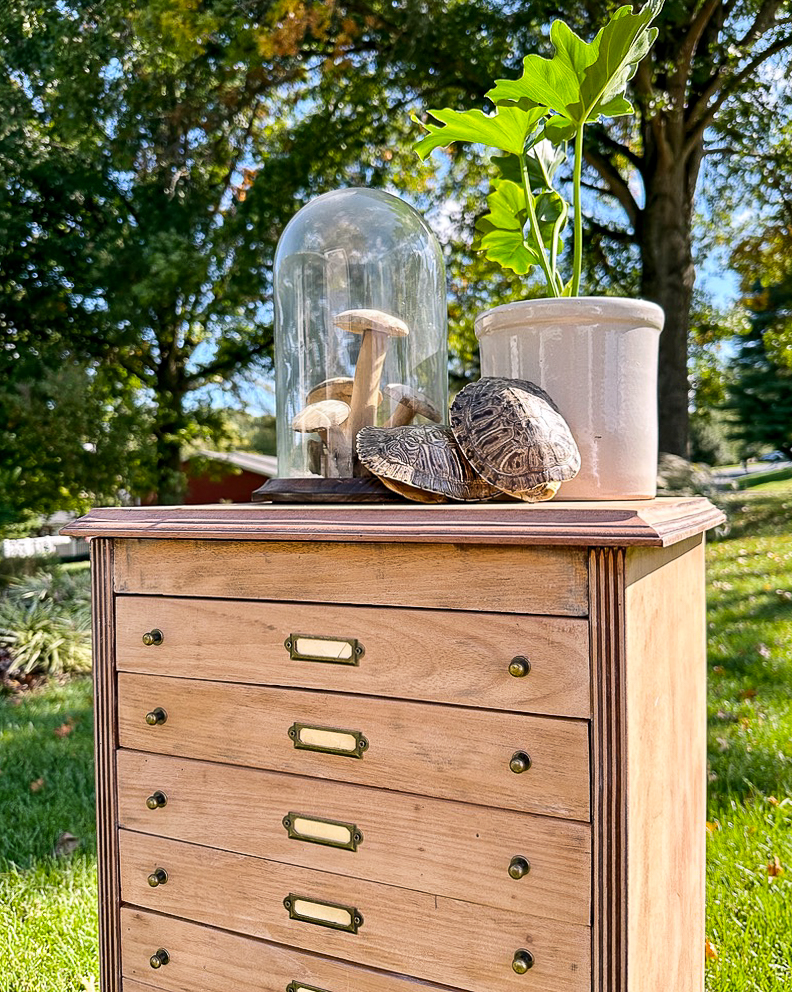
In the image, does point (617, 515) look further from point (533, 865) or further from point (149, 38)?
point (149, 38)

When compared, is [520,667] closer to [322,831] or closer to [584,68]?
[322,831]

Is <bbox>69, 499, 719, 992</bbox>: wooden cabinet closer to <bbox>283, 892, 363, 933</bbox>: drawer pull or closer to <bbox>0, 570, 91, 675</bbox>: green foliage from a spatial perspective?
<bbox>283, 892, 363, 933</bbox>: drawer pull

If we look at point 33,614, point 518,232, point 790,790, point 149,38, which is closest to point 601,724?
point 518,232

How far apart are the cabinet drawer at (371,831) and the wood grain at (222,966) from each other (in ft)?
0.50

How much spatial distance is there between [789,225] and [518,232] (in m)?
8.34

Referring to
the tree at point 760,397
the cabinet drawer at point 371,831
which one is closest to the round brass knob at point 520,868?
the cabinet drawer at point 371,831

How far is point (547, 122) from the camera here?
1548 millimetres

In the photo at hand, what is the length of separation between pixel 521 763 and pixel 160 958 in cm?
81

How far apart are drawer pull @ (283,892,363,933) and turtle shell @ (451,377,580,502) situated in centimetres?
68

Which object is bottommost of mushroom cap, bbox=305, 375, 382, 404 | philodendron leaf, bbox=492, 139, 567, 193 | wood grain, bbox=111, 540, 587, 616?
wood grain, bbox=111, 540, 587, 616

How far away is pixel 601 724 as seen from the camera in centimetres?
101

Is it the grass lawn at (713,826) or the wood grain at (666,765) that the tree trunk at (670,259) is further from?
the wood grain at (666,765)

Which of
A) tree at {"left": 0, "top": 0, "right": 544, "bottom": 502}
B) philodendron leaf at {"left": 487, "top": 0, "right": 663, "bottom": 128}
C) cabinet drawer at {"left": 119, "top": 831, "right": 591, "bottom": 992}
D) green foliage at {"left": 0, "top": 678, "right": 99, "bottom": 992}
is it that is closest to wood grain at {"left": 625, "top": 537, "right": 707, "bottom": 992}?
cabinet drawer at {"left": 119, "top": 831, "right": 591, "bottom": 992}

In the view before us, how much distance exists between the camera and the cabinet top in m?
0.98
